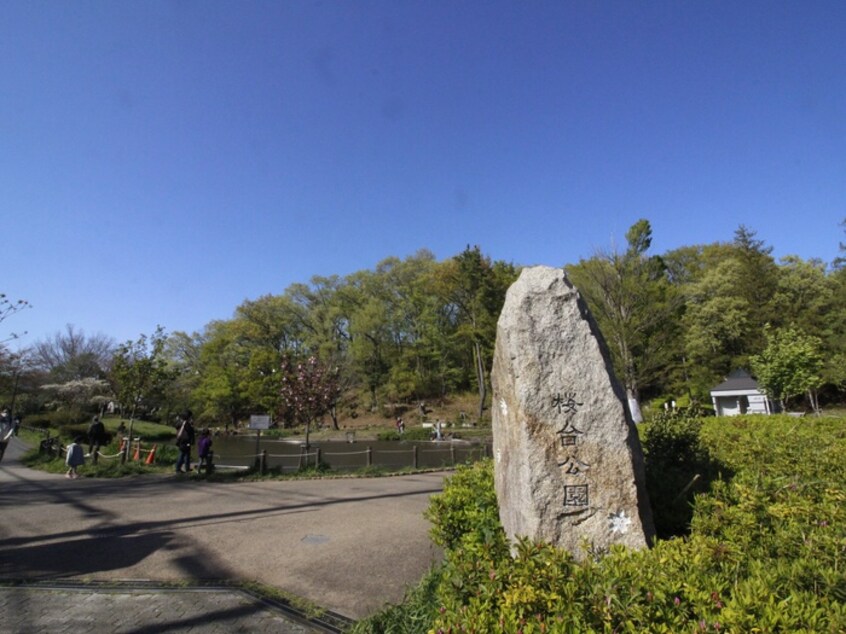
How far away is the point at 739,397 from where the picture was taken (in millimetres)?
31047

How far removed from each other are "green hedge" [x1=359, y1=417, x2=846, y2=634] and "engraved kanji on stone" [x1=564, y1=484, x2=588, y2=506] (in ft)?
1.30

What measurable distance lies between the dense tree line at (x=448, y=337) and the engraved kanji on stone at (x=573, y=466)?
17390 mm

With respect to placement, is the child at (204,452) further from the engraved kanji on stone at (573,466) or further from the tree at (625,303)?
the tree at (625,303)

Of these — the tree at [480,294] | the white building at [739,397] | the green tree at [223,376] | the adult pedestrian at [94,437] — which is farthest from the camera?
the green tree at [223,376]

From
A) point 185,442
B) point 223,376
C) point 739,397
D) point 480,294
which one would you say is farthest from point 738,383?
point 223,376

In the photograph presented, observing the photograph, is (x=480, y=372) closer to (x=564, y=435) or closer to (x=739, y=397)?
(x=739, y=397)

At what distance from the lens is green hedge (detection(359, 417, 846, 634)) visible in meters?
2.14

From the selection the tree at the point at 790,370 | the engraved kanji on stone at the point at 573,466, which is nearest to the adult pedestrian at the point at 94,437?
the engraved kanji on stone at the point at 573,466

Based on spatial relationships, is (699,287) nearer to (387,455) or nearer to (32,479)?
(387,455)

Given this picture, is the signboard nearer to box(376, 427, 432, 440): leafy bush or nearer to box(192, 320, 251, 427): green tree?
box(376, 427, 432, 440): leafy bush

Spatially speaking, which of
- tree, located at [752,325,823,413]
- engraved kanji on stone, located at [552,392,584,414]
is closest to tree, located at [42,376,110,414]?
engraved kanji on stone, located at [552,392,584,414]

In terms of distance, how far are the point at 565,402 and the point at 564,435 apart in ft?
0.88

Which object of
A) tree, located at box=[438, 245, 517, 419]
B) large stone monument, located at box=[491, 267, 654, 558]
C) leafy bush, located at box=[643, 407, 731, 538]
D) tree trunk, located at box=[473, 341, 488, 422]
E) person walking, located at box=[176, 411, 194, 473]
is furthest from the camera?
tree trunk, located at box=[473, 341, 488, 422]

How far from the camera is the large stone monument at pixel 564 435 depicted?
362 cm
